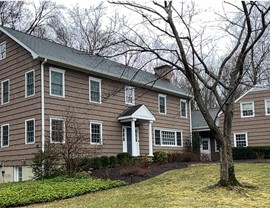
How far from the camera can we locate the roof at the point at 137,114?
21.4 meters

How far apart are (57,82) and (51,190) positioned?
6900 millimetres

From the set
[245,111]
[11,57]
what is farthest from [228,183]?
[245,111]

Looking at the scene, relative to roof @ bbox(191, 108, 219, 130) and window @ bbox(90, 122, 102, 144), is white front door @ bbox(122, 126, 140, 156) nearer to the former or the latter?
window @ bbox(90, 122, 102, 144)

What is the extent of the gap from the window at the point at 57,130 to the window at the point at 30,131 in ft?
3.31

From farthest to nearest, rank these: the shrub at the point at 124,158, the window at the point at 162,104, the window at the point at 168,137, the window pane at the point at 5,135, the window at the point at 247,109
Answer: the window at the point at 247,109 < the window at the point at 162,104 < the window at the point at 168,137 < the window pane at the point at 5,135 < the shrub at the point at 124,158

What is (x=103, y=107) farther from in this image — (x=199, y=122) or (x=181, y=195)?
(x=199, y=122)

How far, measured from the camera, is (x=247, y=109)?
2834 centimetres

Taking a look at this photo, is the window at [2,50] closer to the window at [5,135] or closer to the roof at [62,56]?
the roof at [62,56]

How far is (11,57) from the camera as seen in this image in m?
20.0

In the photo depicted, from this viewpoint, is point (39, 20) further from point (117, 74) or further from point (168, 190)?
point (168, 190)

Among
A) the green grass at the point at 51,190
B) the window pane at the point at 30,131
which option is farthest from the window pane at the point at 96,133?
the green grass at the point at 51,190

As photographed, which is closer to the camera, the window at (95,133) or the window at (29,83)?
the window at (29,83)

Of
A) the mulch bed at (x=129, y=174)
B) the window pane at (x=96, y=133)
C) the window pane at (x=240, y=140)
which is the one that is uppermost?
the window pane at (x=96, y=133)

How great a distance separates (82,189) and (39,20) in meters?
28.3
